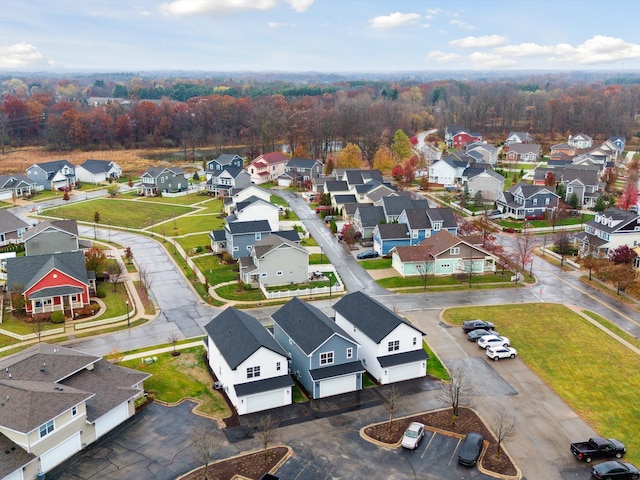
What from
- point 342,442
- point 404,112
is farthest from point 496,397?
point 404,112

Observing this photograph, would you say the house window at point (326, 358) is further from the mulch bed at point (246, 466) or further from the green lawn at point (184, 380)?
the mulch bed at point (246, 466)

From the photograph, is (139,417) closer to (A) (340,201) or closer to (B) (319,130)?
(A) (340,201)

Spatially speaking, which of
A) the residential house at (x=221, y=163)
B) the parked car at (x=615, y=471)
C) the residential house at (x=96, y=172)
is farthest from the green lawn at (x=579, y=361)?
the residential house at (x=96, y=172)

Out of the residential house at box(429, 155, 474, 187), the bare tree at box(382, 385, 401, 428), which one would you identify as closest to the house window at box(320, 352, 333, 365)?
the bare tree at box(382, 385, 401, 428)

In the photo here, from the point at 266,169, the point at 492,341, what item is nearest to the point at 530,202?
the point at 492,341

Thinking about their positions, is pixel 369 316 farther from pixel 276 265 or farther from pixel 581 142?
pixel 581 142
